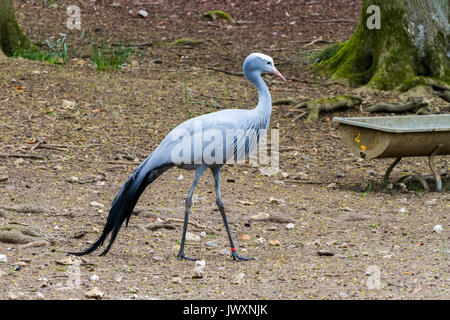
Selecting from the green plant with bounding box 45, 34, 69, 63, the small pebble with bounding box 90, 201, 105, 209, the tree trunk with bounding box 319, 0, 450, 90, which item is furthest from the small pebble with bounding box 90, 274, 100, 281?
the green plant with bounding box 45, 34, 69, 63

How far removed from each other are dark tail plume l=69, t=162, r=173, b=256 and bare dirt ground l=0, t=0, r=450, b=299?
17 cm

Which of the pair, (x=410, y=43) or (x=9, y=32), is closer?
(x=410, y=43)

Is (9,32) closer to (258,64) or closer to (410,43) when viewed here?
(410,43)

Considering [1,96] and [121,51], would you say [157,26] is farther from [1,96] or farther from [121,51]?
[1,96]

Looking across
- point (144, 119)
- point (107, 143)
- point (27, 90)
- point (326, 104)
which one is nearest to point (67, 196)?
point (107, 143)

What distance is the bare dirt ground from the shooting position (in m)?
4.65

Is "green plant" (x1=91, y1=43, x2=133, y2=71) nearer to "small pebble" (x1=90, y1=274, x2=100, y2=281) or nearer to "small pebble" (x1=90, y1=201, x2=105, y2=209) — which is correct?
"small pebble" (x1=90, y1=201, x2=105, y2=209)

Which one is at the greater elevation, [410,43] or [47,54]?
[410,43]

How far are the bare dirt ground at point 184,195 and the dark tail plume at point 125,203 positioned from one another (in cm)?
17

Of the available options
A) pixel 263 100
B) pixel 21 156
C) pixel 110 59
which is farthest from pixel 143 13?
pixel 263 100

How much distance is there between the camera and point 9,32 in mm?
10328

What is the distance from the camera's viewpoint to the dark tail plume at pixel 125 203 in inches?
197

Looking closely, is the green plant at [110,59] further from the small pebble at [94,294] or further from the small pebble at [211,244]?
the small pebble at [94,294]

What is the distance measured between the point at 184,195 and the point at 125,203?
1.66 metres
